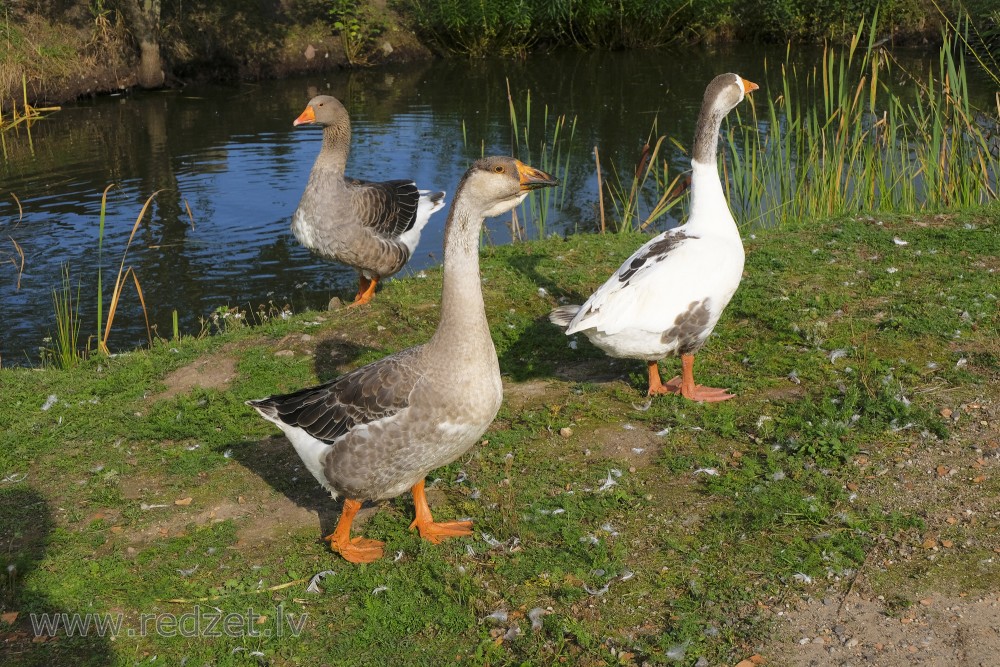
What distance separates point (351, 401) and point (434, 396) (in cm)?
58

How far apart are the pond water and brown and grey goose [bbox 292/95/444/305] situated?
6.40 ft

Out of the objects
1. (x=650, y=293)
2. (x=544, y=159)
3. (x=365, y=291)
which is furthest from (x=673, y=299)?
(x=544, y=159)

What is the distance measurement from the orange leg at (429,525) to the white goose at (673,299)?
1518mm

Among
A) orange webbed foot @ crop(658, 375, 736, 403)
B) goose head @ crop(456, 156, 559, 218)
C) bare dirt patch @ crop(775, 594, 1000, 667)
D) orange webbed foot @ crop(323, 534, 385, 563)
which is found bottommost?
orange webbed foot @ crop(323, 534, 385, 563)

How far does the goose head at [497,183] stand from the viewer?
468cm

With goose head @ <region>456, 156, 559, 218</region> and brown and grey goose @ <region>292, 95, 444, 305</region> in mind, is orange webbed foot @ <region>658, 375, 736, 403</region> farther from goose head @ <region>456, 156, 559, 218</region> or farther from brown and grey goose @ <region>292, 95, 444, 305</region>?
brown and grey goose @ <region>292, 95, 444, 305</region>

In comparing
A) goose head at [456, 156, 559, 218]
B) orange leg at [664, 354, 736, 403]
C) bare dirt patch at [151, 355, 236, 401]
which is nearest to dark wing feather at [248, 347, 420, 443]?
goose head at [456, 156, 559, 218]

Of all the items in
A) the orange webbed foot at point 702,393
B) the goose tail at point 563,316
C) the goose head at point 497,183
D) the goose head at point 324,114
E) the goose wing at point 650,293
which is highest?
the goose head at point 497,183

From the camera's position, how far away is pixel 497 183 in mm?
4699

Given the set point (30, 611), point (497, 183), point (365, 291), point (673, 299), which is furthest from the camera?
point (365, 291)

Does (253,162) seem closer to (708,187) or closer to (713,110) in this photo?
(713,110)

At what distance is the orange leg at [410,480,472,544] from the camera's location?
521 cm

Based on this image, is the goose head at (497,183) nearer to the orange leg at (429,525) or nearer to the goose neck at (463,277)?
the goose neck at (463,277)

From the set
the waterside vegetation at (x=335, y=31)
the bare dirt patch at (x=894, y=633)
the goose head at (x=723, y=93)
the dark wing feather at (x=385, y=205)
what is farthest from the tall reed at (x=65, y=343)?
the waterside vegetation at (x=335, y=31)
